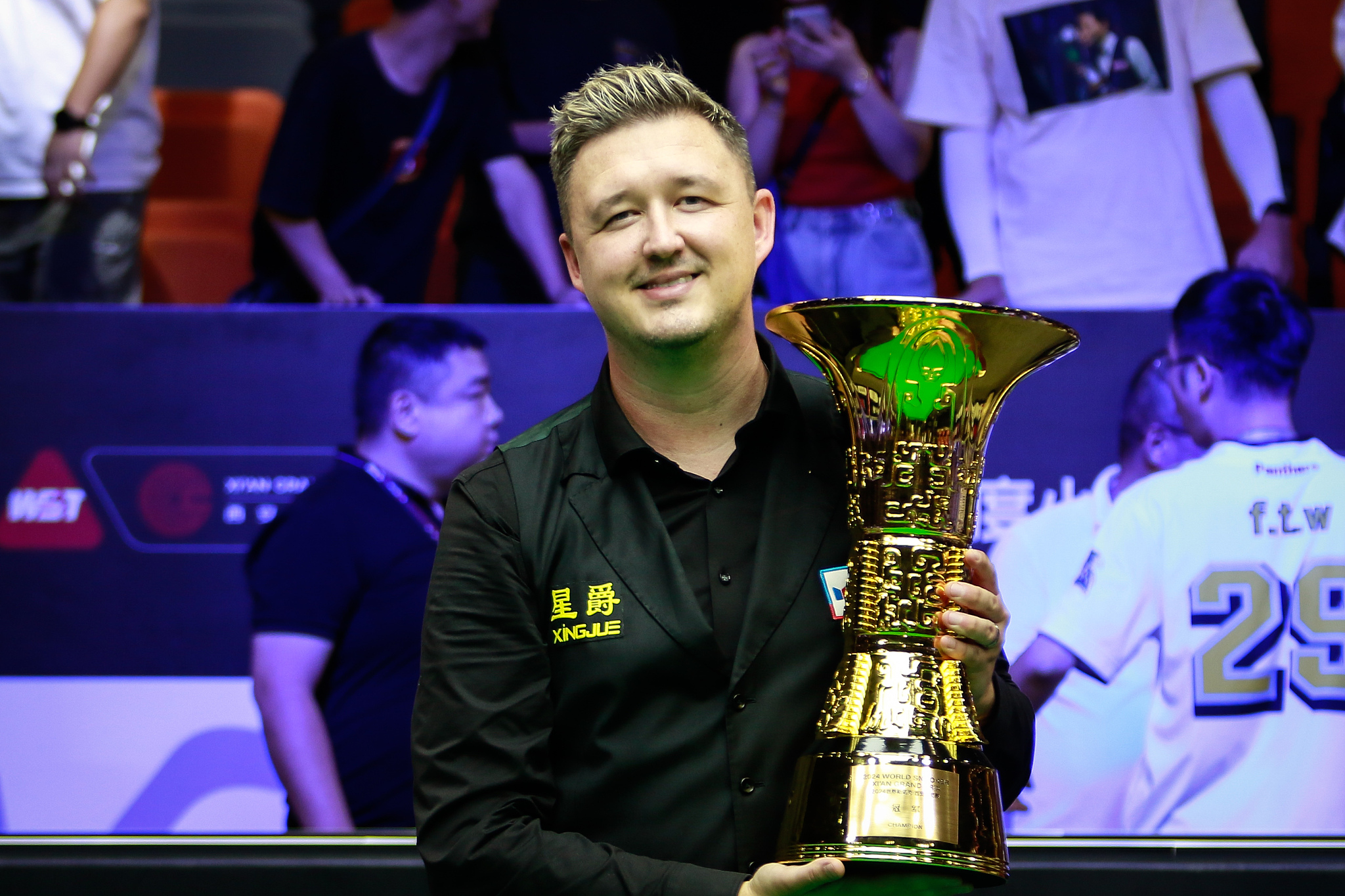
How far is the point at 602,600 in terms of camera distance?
4.56 feet

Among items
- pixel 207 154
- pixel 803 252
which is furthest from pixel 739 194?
pixel 207 154

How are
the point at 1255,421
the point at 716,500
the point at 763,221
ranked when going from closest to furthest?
the point at 716,500, the point at 763,221, the point at 1255,421

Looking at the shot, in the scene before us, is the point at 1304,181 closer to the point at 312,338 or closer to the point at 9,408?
the point at 312,338

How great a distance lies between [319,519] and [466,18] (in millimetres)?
1365

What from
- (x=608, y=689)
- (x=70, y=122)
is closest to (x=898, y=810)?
(x=608, y=689)

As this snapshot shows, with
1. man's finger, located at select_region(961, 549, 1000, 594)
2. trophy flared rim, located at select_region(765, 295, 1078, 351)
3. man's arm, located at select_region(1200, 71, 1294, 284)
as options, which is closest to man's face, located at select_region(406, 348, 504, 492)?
trophy flared rim, located at select_region(765, 295, 1078, 351)

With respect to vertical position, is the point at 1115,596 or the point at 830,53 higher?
the point at 830,53

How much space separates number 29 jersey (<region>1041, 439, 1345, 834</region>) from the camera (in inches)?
111

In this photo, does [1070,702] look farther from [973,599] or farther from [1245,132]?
[973,599]

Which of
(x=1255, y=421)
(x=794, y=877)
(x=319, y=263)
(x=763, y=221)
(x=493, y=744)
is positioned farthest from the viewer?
(x=319, y=263)

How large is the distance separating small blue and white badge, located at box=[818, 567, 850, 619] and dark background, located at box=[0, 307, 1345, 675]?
158 centimetres

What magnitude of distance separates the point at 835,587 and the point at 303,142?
86.7 inches

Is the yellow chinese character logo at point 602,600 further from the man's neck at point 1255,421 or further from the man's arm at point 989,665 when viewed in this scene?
the man's neck at point 1255,421

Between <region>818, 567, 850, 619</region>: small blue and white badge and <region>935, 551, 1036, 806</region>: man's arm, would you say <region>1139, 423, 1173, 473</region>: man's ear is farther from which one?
<region>818, 567, 850, 619</region>: small blue and white badge
